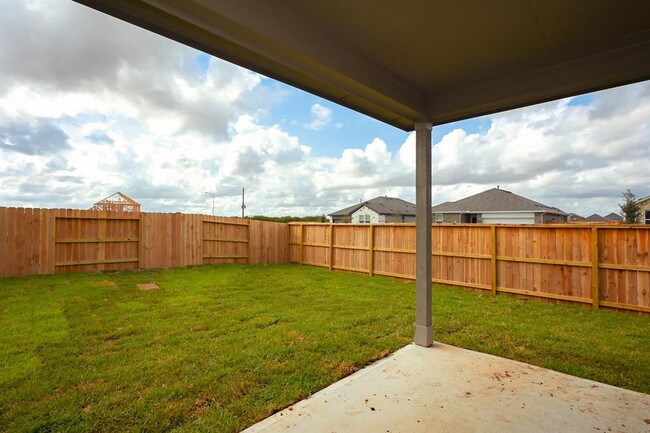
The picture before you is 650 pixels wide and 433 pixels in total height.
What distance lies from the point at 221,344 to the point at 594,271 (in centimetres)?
636

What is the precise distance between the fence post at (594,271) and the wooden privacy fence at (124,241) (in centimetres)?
907

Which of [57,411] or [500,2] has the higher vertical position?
[500,2]

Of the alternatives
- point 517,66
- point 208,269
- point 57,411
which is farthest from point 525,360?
point 208,269

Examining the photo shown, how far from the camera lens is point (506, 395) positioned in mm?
2469

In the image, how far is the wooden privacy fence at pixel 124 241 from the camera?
24.1ft

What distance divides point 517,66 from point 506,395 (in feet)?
8.78

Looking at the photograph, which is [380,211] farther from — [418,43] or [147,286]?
[418,43]

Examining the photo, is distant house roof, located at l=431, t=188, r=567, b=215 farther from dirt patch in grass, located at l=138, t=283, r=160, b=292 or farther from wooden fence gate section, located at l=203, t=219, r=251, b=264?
dirt patch in grass, located at l=138, t=283, r=160, b=292

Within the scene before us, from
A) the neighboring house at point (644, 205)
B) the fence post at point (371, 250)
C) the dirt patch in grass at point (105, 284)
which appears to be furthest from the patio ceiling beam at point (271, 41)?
the neighboring house at point (644, 205)

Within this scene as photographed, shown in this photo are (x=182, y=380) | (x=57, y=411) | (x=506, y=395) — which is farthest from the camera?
(x=182, y=380)

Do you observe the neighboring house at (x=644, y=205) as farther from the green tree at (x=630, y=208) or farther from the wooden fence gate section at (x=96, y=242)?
the wooden fence gate section at (x=96, y=242)

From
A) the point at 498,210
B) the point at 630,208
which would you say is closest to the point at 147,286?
the point at 498,210

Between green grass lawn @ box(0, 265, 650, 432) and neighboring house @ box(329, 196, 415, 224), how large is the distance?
64.4ft

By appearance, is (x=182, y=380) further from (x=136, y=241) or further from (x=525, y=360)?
(x=136, y=241)
